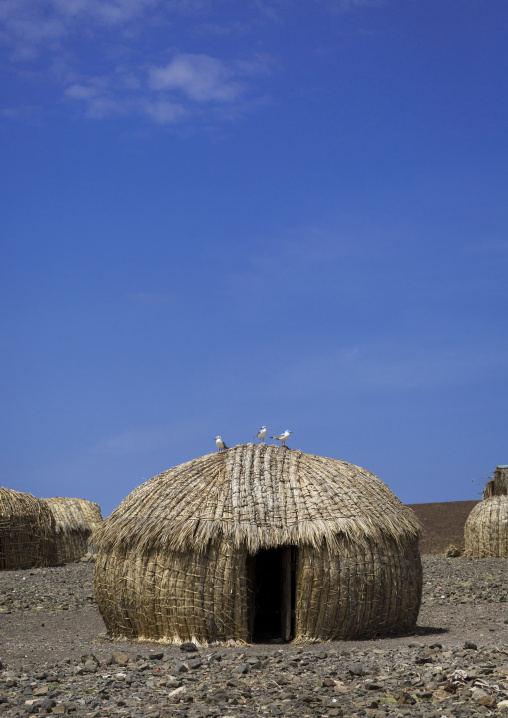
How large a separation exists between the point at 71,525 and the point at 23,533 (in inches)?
236

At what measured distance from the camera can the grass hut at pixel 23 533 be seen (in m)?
29.1

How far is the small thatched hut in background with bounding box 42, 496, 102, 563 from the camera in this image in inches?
1377

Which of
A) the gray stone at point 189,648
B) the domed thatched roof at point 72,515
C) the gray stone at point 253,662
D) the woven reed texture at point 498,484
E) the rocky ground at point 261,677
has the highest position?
the woven reed texture at point 498,484

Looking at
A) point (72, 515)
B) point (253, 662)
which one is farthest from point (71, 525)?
point (253, 662)

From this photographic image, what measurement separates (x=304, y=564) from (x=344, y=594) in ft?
2.68

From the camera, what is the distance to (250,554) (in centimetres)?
1298

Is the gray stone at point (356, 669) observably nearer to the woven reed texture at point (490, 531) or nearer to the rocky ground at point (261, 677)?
the rocky ground at point (261, 677)

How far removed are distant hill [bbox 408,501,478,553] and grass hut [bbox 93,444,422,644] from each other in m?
20.9

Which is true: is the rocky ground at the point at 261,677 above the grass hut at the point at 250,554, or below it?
below

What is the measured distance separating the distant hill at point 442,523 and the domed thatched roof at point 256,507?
67.7ft

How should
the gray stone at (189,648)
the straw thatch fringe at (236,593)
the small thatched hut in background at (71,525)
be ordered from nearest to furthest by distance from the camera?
the gray stone at (189,648) → the straw thatch fringe at (236,593) → the small thatched hut in background at (71,525)

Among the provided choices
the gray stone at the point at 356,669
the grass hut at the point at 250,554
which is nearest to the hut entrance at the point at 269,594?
the grass hut at the point at 250,554

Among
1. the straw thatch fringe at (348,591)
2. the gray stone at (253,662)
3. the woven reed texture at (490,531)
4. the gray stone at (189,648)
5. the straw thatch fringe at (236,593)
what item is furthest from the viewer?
the woven reed texture at (490,531)

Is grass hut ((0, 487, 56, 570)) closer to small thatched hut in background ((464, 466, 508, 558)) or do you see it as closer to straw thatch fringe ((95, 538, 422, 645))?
small thatched hut in background ((464, 466, 508, 558))
